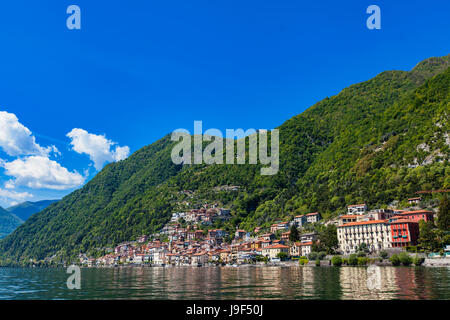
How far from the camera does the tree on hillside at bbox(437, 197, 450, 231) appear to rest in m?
63.8

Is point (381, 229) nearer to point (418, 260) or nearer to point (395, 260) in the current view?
point (395, 260)

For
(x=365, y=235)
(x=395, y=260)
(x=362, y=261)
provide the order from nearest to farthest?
(x=395, y=260) → (x=362, y=261) → (x=365, y=235)

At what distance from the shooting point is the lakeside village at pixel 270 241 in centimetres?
7475

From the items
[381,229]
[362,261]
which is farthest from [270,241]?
[362,261]

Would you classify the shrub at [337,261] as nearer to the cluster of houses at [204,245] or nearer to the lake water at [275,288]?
the cluster of houses at [204,245]

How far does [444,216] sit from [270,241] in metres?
51.7

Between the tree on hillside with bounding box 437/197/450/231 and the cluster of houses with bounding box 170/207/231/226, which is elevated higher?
the cluster of houses with bounding box 170/207/231/226

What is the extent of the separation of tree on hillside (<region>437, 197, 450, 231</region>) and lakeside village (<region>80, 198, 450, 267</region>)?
7.01 m

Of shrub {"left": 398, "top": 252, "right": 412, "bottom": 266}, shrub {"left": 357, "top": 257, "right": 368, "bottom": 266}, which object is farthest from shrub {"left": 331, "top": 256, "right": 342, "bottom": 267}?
shrub {"left": 398, "top": 252, "right": 412, "bottom": 266}

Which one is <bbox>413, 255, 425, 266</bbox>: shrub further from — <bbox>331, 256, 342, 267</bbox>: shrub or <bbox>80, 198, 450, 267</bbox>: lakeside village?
<bbox>331, 256, 342, 267</bbox>: shrub

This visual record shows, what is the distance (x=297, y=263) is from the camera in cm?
8044

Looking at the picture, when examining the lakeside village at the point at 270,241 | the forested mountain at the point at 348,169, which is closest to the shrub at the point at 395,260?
the lakeside village at the point at 270,241

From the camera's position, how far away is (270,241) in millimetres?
106625
